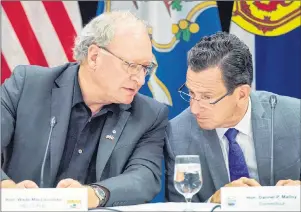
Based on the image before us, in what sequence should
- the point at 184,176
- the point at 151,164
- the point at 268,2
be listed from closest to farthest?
the point at 184,176 → the point at 151,164 → the point at 268,2

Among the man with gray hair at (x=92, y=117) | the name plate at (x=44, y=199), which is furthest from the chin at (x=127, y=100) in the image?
the name plate at (x=44, y=199)

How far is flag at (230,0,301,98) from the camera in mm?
3463

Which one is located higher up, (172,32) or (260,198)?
(172,32)

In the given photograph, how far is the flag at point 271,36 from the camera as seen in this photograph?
11.4 feet

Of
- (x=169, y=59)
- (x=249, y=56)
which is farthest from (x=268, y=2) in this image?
(x=249, y=56)

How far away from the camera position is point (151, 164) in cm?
236

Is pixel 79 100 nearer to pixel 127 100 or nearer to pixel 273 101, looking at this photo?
pixel 127 100

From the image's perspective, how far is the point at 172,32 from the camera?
3451 mm

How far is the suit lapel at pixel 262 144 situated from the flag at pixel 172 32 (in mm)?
1036

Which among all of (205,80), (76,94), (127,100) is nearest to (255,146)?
(205,80)

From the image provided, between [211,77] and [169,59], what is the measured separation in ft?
3.64

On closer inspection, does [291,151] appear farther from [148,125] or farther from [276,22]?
[276,22]

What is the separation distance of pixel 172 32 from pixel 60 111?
4.13 ft

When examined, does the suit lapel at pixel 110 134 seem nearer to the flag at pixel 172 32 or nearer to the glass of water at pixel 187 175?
the glass of water at pixel 187 175
